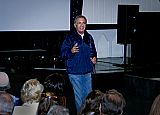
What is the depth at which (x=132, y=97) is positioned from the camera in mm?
5969

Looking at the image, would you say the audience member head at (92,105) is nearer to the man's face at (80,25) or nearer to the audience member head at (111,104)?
the audience member head at (111,104)

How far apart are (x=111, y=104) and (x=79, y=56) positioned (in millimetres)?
2446

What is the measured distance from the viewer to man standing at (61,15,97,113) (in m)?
4.12

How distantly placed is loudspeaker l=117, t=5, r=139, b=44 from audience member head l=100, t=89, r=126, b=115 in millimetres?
5061

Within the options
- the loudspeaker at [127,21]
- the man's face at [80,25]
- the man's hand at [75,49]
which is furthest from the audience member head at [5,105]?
the loudspeaker at [127,21]

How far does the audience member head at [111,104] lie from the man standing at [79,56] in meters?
2.27

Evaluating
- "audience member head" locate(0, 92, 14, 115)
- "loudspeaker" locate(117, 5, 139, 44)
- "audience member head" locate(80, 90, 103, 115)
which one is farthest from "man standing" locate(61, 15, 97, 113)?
"loudspeaker" locate(117, 5, 139, 44)

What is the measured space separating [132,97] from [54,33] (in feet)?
6.58

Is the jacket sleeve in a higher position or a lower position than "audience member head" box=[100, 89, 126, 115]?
higher

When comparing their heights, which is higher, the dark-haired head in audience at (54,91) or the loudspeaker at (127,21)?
the loudspeaker at (127,21)

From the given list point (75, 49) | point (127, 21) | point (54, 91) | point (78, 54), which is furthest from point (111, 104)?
point (127, 21)

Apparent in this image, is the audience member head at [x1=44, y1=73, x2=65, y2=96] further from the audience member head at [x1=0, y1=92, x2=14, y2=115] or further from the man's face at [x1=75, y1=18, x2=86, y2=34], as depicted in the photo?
the man's face at [x1=75, y1=18, x2=86, y2=34]

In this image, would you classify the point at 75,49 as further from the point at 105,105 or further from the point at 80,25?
the point at 105,105

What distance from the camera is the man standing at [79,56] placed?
4.12 metres
